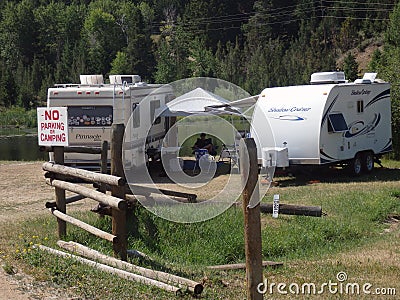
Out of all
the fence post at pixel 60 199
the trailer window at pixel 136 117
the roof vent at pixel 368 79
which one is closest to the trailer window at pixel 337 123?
the roof vent at pixel 368 79

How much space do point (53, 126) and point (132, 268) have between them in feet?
8.65

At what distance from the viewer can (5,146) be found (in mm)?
36656

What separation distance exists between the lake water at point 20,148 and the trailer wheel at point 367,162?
13.1 metres

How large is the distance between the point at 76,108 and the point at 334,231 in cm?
907

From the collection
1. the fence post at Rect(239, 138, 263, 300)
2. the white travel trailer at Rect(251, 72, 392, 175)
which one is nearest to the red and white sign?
the fence post at Rect(239, 138, 263, 300)

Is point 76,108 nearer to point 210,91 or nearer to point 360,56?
point 210,91

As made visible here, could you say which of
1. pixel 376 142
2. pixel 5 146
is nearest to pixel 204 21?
pixel 5 146

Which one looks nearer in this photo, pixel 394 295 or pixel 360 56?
pixel 394 295

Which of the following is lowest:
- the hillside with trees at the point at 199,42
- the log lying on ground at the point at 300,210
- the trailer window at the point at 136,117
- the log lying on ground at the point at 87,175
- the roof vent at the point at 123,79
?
the log lying on ground at the point at 300,210

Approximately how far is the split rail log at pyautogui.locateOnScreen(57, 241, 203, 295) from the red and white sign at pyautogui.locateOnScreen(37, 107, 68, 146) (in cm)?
140

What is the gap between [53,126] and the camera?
9430 mm

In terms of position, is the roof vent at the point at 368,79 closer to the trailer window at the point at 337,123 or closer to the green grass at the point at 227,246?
the trailer window at the point at 337,123

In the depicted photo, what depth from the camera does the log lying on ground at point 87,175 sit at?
823 cm

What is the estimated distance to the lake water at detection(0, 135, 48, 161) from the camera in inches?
1123
